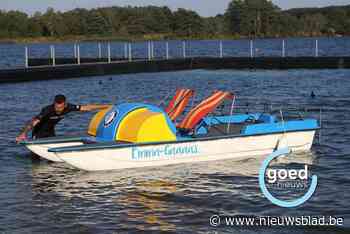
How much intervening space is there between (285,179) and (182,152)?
245cm

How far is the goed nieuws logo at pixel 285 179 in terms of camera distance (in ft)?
45.2

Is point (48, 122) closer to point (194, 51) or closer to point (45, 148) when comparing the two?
point (45, 148)

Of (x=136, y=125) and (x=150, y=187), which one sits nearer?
(x=150, y=187)

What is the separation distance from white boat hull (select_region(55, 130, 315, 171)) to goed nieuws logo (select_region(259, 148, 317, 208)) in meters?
0.44

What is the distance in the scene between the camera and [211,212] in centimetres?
1307

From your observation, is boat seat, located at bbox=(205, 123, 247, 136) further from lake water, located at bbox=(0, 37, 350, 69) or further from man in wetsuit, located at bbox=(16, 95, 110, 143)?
lake water, located at bbox=(0, 37, 350, 69)

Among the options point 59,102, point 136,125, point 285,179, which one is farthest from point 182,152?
point 59,102

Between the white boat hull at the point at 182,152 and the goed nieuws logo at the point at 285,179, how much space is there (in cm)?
44

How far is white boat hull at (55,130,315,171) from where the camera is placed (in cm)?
1555

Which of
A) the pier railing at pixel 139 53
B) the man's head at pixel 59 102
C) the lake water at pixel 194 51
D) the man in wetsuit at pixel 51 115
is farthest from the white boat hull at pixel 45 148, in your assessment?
the lake water at pixel 194 51

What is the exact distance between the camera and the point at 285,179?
15.6 m

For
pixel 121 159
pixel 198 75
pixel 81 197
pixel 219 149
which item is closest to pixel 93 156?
pixel 121 159

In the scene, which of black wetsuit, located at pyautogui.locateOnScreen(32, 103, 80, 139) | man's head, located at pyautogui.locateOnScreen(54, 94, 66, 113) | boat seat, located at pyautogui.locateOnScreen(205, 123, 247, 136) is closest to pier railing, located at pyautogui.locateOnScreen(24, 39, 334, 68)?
boat seat, located at pyautogui.locateOnScreen(205, 123, 247, 136)

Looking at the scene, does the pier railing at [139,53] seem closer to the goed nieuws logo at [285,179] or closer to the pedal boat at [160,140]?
the pedal boat at [160,140]
